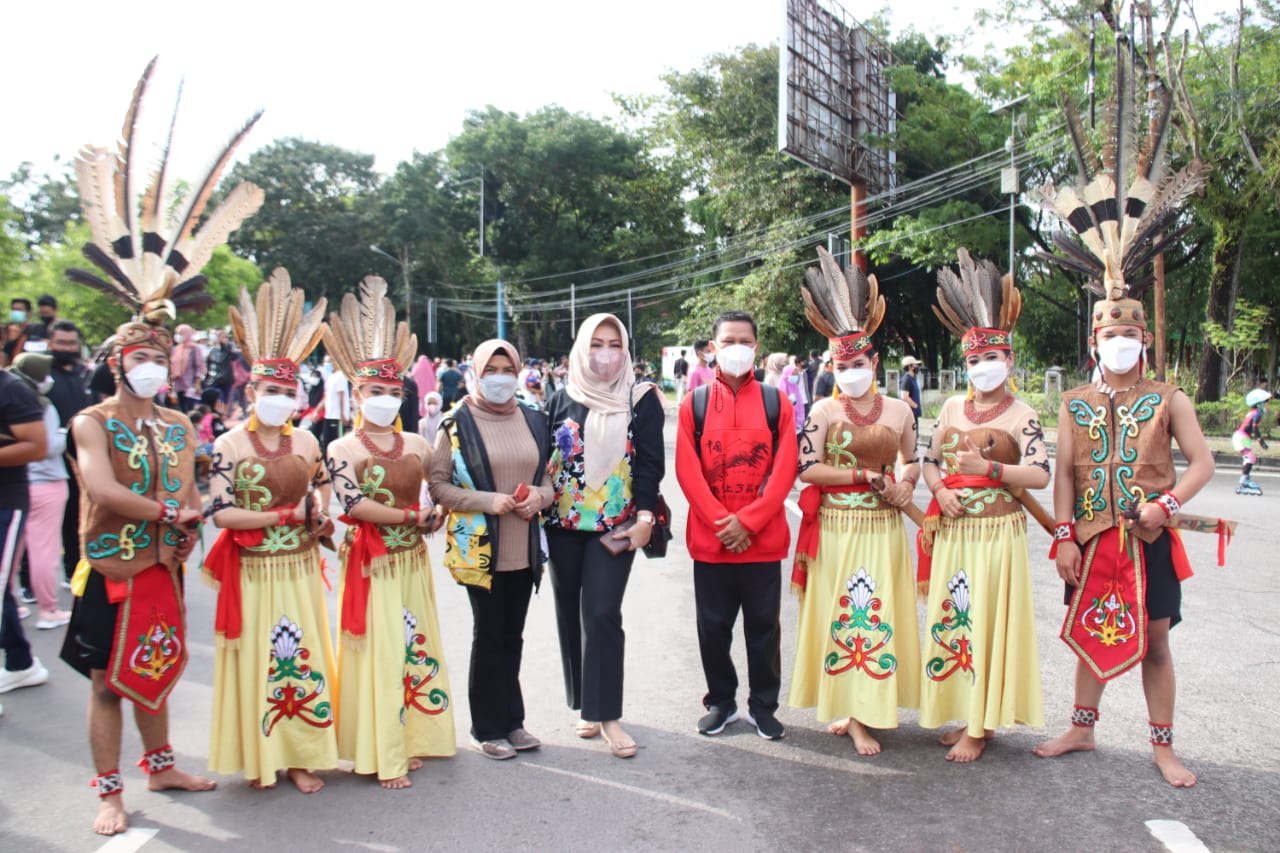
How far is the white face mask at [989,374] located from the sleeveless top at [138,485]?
11.3ft

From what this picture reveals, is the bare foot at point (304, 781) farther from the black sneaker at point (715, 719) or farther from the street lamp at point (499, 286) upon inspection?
the street lamp at point (499, 286)

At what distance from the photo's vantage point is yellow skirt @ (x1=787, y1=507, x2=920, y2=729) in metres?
4.36

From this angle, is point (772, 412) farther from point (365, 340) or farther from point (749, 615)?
point (365, 340)

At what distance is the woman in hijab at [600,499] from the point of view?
4.38 meters

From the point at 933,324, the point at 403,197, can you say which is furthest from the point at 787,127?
the point at 403,197

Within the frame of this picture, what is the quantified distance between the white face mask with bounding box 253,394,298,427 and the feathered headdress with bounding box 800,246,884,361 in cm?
239

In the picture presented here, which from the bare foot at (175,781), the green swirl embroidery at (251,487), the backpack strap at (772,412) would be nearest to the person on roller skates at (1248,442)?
the backpack strap at (772,412)

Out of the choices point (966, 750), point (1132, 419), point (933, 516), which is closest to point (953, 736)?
point (966, 750)

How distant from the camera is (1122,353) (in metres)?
4.20

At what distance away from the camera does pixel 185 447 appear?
407 cm

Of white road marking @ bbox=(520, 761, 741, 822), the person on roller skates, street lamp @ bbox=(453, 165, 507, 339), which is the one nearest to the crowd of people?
white road marking @ bbox=(520, 761, 741, 822)

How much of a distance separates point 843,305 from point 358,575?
2.55 m

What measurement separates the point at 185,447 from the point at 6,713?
2033 mm

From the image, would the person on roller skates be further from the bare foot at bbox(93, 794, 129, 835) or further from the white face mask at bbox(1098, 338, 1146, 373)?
the bare foot at bbox(93, 794, 129, 835)
